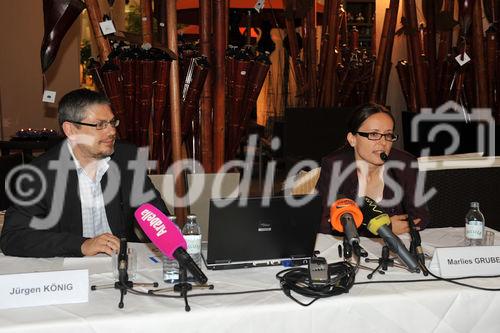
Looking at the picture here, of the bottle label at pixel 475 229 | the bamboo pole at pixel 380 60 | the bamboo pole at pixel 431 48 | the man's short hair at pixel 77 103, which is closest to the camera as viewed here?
the bottle label at pixel 475 229

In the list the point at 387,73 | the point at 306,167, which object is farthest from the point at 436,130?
the point at 306,167

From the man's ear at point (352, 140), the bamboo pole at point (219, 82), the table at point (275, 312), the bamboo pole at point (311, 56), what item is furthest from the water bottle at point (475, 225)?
the bamboo pole at point (311, 56)

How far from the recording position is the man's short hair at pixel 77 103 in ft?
7.81

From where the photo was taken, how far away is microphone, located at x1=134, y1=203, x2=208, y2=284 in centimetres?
156

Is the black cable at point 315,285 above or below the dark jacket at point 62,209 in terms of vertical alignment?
below

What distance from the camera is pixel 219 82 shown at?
3.66 meters

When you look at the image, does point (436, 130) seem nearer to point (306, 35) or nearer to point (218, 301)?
point (306, 35)

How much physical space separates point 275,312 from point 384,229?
1.41 feet

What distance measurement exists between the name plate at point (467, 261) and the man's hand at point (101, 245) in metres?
1.08

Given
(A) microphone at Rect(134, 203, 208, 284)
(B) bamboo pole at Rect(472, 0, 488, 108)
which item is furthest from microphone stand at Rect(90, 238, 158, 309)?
(B) bamboo pole at Rect(472, 0, 488, 108)

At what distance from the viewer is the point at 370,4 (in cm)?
816

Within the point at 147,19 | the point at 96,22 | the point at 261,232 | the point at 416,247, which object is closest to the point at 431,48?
the point at 147,19

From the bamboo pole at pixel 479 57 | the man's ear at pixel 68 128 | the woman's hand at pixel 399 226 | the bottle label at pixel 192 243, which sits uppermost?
the bamboo pole at pixel 479 57

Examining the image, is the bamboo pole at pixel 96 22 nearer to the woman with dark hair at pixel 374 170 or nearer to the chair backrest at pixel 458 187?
the woman with dark hair at pixel 374 170
